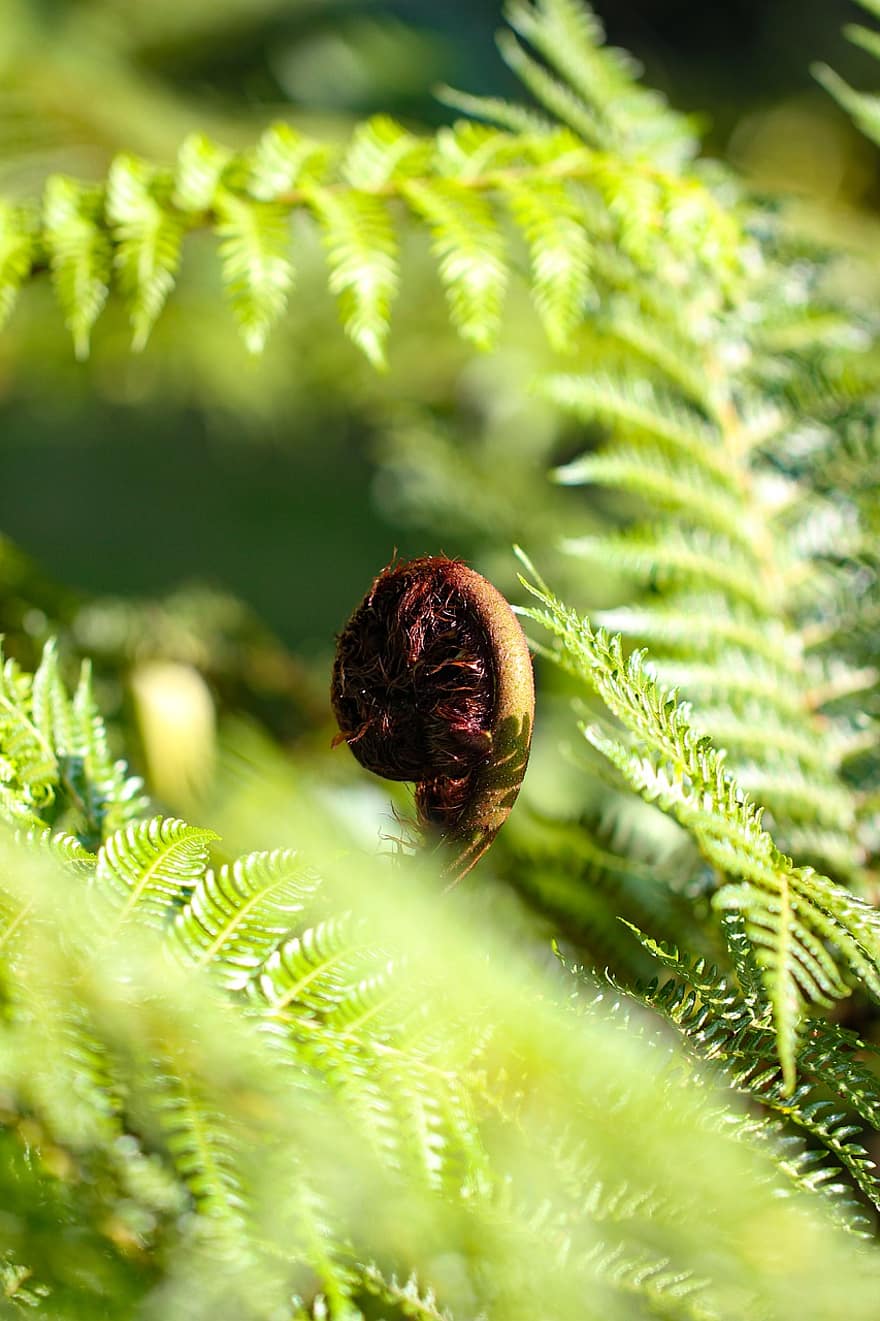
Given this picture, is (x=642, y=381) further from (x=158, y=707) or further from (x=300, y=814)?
(x=158, y=707)

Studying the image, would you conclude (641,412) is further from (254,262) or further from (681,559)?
(254,262)

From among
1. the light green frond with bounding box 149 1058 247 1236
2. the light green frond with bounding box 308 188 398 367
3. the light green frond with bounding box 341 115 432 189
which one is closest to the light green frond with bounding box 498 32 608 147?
the light green frond with bounding box 341 115 432 189

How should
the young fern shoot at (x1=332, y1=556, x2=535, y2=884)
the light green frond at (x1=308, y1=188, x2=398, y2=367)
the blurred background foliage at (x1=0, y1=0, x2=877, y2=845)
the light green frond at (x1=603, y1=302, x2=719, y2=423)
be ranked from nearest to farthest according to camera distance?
the young fern shoot at (x1=332, y1=556, x2=535, y2=884), the light green frond at (x1=308, y1=188, x2=398, y2=367), the light green frond at (x1=603, y1=302, x2=719, y2=423), the blurred background foliage at (x1=0, y1=0, x2=877, y2=845)

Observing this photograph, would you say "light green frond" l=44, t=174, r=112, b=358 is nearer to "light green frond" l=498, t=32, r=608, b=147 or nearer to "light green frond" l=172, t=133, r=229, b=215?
"light green frond" l=172, t=133, r=229, b=215

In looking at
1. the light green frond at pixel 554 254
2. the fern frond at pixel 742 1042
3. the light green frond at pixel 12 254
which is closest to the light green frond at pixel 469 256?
the light green frond at pixel 554 254

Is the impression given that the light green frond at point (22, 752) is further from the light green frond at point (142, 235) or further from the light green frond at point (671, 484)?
the light green frond at point (671, 484)

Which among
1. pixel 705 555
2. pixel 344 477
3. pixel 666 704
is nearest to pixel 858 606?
pixel 705 555
